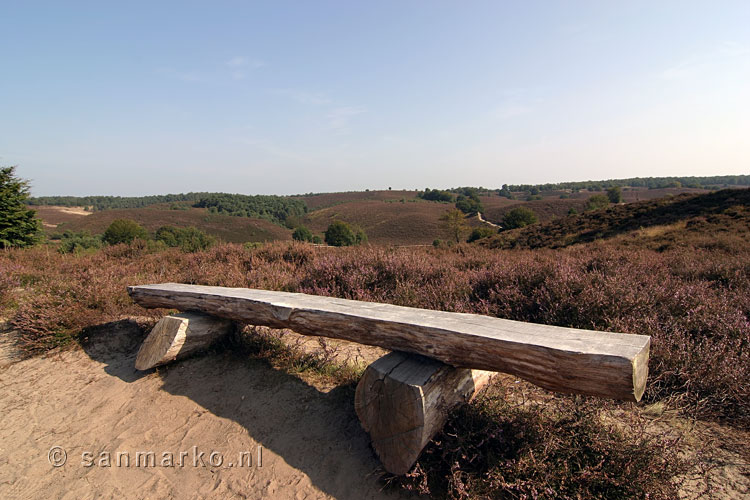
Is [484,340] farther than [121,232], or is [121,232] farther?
[121,232]

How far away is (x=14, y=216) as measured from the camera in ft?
35.7

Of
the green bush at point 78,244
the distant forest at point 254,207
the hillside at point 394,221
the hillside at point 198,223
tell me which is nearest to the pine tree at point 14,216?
the green bush at point 78,244

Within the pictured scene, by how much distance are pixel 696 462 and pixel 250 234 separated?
61.3 m

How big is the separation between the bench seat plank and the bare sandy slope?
62 cm

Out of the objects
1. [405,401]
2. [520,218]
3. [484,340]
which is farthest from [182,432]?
[520,218]

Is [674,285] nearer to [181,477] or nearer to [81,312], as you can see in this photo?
[181,477]

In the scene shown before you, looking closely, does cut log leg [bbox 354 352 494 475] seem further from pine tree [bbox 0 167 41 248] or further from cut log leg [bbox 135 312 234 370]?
pine tree [bbox 0 167 41 248]

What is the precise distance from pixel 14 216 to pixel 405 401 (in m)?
14.8

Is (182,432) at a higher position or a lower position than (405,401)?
lower

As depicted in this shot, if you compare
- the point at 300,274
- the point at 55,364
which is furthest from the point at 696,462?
the point at 55,364

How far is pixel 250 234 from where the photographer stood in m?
58.4

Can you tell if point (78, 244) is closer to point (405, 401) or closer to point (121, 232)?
point (121, 232)

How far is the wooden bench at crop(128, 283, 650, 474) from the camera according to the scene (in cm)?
168

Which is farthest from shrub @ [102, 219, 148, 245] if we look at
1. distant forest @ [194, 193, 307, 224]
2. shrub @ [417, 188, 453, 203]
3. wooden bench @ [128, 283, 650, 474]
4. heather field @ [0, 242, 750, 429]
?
shrub @ [417, 188, 453, 203]
